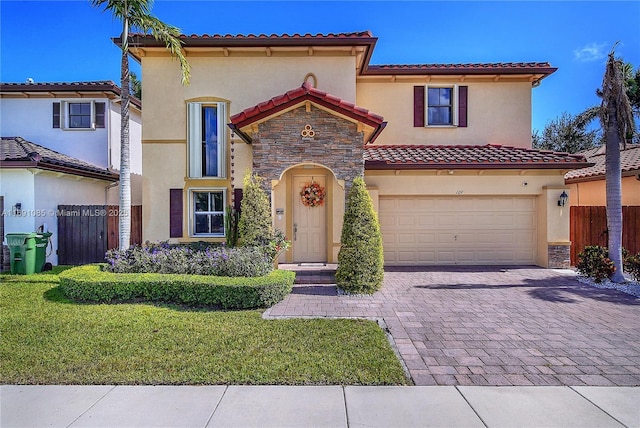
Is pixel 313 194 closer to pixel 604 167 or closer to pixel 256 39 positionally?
pixel 256 39

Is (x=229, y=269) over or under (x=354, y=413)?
over

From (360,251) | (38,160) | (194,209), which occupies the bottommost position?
(360,251)

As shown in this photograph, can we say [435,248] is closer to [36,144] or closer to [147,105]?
[147,105]

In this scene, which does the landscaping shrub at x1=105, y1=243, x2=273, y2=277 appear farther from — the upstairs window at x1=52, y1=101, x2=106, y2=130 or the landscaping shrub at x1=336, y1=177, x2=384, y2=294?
the upstairs window at x1=52, y1=101, x2=106, y2=130

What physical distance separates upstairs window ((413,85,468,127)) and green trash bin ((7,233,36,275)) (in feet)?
44.7

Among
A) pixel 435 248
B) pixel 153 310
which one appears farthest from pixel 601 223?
pixel 153 310

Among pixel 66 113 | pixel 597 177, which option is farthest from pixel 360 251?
pixel 66 113

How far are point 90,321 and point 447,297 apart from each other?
24.6ft

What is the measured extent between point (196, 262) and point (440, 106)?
10798mm

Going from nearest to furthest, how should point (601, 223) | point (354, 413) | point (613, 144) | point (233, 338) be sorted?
1. point (354, 413)
2. point (233, 338)
3. point (613, 144)
4. point (601, 223)

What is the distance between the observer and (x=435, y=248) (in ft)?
40.0

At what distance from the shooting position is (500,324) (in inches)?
251

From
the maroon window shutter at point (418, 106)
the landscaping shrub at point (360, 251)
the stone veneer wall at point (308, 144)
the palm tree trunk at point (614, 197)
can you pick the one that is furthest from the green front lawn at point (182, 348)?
the maroon window shutter at point (418, 106)

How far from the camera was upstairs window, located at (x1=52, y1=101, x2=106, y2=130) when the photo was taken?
591 inches
